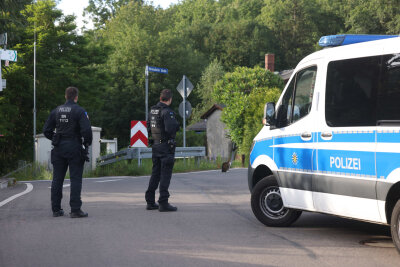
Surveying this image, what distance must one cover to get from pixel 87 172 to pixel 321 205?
48.8 ft

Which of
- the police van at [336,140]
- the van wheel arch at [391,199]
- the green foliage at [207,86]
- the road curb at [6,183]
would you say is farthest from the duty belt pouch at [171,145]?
the green foliage at [207,86]

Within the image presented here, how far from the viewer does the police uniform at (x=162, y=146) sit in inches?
371

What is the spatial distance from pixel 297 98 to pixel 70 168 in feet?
11.7

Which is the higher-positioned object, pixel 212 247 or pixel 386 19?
pixel 386 19

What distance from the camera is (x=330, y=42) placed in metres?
7.05

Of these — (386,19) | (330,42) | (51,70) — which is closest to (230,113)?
(51,70)

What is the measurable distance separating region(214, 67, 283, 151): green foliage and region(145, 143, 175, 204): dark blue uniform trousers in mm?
33357

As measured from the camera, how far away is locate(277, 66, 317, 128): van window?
7.23 meters

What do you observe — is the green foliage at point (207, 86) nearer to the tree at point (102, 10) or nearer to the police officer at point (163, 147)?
the tree at point (102, 10)

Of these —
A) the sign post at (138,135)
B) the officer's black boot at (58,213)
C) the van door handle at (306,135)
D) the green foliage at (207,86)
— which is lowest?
the officer's black boot at (58,213)

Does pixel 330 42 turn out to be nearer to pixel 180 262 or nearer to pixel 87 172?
pixel 180 262

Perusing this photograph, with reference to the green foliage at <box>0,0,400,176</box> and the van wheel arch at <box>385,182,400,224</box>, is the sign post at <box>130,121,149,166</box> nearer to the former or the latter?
the van wheel arch at <box>385,182,400,224</box>

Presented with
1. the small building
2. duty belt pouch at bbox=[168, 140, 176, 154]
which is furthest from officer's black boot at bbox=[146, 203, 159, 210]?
the small building

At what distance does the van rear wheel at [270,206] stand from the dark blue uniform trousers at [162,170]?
2.00 metres
